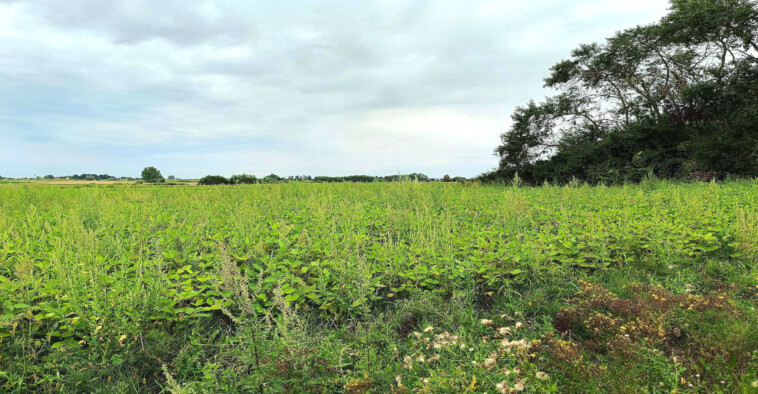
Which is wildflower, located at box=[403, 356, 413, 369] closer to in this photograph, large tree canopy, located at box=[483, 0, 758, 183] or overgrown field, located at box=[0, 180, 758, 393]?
overgrown field, located at box=[0, 180, 758, 393]

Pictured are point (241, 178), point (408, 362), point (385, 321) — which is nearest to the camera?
point (408, 362)

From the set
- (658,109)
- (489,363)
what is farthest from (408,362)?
(658,109)

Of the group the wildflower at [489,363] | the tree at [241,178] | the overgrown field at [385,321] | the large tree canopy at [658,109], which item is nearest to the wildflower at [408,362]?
the overgrown field at [385,321]

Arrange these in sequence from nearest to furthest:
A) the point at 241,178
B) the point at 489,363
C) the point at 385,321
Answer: the point at 489,363, the point at 385,321, the point at 241,178

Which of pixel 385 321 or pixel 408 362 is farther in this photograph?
pixel 385 321

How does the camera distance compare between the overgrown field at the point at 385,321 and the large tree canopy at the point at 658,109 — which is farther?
the large tree canopy at the point at 658,109

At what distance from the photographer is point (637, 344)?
253cm

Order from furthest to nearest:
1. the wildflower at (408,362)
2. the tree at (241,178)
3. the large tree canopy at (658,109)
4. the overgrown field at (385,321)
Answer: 1. the tree at (241,178)
2. the large tree canopy at (658,109)
3. the wildflower at (408,362)
4. the overgrown field at (385,321)

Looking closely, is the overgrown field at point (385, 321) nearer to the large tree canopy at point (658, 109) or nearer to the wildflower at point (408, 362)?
the wildflower at point (408, 362)

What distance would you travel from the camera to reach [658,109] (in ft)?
73.5

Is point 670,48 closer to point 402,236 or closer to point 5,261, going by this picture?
point 402,236

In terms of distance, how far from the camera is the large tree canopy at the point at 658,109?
1750 centimetres

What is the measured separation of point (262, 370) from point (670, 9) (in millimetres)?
28841

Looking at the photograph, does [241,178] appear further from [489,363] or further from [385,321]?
[489,363]
